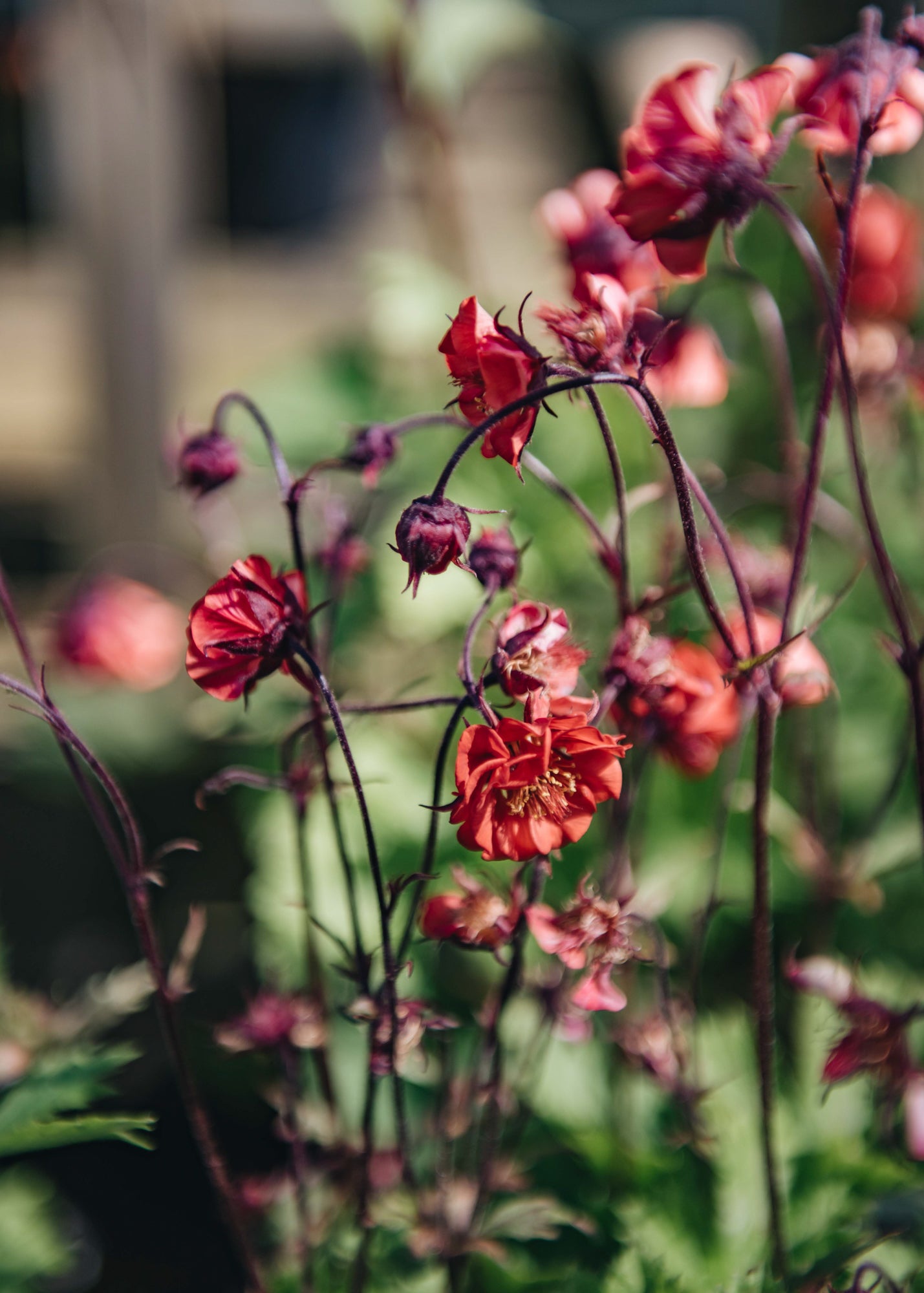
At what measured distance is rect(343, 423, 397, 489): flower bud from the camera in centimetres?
49

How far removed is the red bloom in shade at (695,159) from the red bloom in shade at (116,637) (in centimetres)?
72

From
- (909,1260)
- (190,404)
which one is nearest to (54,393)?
(190,404)

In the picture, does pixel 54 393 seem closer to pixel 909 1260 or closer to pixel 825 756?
pixel 825 756

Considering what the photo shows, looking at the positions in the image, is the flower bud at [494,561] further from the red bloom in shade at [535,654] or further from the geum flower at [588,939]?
the geum flower at [588,939]

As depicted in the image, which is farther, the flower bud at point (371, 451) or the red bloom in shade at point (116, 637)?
the red bloom in shade at point (116, 637)

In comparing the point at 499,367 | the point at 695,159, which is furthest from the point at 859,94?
the point at 499,367

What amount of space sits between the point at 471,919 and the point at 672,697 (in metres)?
0.14

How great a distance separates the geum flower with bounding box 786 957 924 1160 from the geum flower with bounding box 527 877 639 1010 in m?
0.14

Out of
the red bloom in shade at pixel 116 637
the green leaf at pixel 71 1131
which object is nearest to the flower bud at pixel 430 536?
the green leaf at pixel 71 1131

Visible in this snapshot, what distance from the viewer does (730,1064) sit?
31.1 inches

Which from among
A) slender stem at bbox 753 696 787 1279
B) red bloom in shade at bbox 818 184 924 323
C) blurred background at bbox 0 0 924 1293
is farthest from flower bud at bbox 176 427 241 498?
red bloom in shade at bbox 818 184 924 323

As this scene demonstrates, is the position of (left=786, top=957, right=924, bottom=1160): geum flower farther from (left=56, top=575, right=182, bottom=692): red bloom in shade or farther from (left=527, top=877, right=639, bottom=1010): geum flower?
(left=56, top=575, right=182, bottom=692): red bloom in shade

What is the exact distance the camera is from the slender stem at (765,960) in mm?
493

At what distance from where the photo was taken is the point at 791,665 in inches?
21.7
